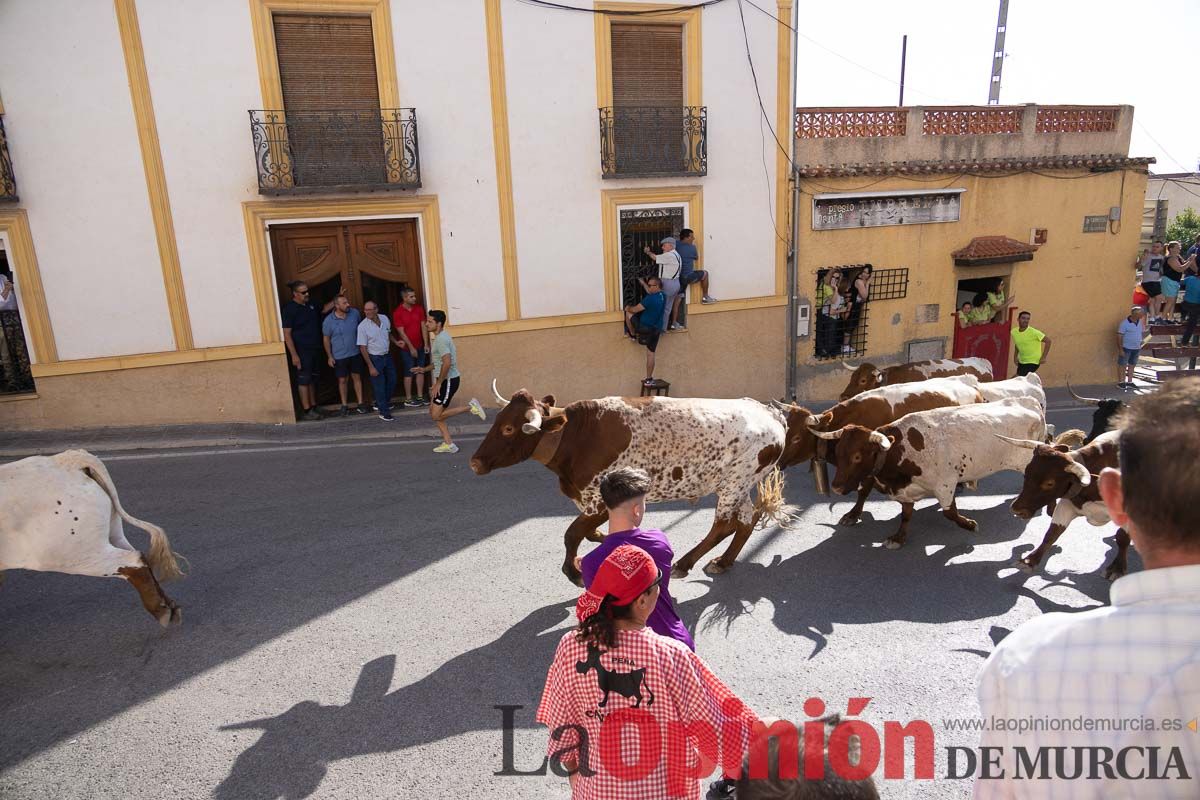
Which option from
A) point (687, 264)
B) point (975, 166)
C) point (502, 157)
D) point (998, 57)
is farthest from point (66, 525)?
point (998, 57)

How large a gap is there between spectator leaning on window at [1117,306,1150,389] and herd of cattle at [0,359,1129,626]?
8430 mm

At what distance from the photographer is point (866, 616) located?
5.10m

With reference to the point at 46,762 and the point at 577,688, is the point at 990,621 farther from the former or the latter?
the point at 46,762

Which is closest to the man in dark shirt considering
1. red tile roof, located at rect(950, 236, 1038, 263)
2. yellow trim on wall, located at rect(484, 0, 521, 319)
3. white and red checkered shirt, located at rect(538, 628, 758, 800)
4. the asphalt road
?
yellow trim on wall, located at rect(484, 0, 521, 319)

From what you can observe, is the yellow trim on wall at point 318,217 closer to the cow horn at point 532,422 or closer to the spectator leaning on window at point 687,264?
the spectator leaning on window at point 687,264

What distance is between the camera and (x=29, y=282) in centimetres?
923

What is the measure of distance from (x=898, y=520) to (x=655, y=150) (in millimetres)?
7127

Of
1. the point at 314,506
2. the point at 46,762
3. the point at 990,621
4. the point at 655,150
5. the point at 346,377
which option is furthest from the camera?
the point at 655,150

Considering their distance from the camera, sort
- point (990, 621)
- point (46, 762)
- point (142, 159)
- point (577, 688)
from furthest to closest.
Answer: point (142, 159), point (990, 621), point (46, 762), point (577, 688)

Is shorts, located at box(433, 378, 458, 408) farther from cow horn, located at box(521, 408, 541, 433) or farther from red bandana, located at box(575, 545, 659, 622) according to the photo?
red bandana, located at box(575, 545, 659, 622)

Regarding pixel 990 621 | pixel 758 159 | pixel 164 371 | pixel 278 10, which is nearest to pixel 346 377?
pixel 164 371

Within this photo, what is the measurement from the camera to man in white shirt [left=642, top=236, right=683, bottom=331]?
453 inches

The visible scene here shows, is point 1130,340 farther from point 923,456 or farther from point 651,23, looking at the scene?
point 923,456

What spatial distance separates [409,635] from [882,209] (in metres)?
11.0
